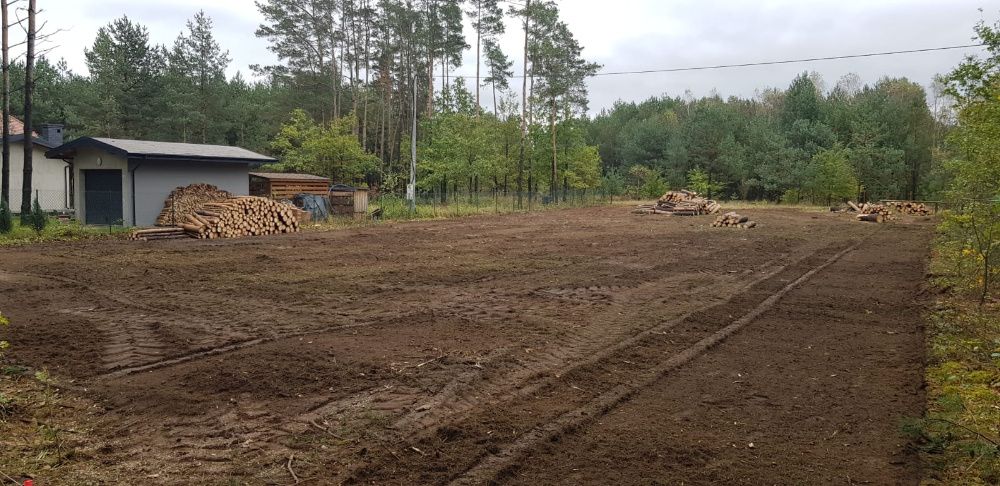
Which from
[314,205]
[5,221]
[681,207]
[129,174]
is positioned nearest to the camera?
[5,221]

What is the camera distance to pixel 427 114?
45.5 m

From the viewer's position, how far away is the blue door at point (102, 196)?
2208cm

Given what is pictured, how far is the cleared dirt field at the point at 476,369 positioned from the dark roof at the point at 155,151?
911cm

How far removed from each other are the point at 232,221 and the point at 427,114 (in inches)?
1030

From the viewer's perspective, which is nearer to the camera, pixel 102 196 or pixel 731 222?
pixel 102 196

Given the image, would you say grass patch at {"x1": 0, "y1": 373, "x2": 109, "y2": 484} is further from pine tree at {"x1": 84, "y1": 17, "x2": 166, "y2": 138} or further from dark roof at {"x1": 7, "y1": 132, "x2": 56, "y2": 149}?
pine tree at {"x1": 84, "y1": 17, "x2": 166, "y2": 138}

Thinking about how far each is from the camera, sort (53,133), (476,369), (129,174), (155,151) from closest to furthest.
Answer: (476,369) → (129,174) → (155,151) → (53,133)

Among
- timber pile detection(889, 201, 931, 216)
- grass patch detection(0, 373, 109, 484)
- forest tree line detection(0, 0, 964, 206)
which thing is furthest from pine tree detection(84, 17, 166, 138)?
timber pile detection(889, 201, 931, 216)

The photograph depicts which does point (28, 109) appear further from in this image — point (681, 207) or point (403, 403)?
point (681, 207)

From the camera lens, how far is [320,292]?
10484 millimetres

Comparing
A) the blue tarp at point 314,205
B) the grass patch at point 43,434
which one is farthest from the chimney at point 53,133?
the grass patch at point 43,434

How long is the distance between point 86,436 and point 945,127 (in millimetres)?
59617

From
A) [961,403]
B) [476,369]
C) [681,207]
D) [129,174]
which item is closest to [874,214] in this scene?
[681,207]

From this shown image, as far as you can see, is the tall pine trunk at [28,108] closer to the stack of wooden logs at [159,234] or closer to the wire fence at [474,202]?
the stack of wooden logs at [159,234]
